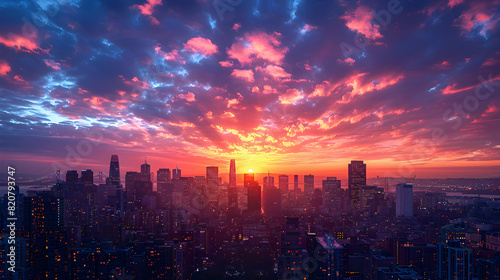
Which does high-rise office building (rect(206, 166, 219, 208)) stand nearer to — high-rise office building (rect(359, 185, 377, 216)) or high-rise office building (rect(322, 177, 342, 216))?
high-rise office building (rect(322, 177, 342, 216))

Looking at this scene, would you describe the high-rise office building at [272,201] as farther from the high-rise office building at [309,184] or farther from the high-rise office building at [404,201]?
the high-rise office building at [309,184]

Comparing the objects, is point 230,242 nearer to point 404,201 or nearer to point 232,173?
point 404,201

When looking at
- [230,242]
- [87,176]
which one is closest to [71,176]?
[87,176]

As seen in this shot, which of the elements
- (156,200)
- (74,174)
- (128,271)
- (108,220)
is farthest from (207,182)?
(128,271)

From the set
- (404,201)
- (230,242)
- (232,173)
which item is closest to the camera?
(230,242)

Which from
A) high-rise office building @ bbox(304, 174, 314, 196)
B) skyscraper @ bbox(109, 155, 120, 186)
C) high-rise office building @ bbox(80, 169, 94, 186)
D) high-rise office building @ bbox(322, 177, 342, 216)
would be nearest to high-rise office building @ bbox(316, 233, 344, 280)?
high-rise office building @ bbox(322, 177, 342, 216)

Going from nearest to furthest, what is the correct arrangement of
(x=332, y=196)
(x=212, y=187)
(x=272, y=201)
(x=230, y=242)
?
1. (x=230, y=242)
2. (x=272, y=201)
3. (x=332, y=196)
4. (x=212, y=187)

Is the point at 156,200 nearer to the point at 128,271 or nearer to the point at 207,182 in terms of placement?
the point at 207,182
